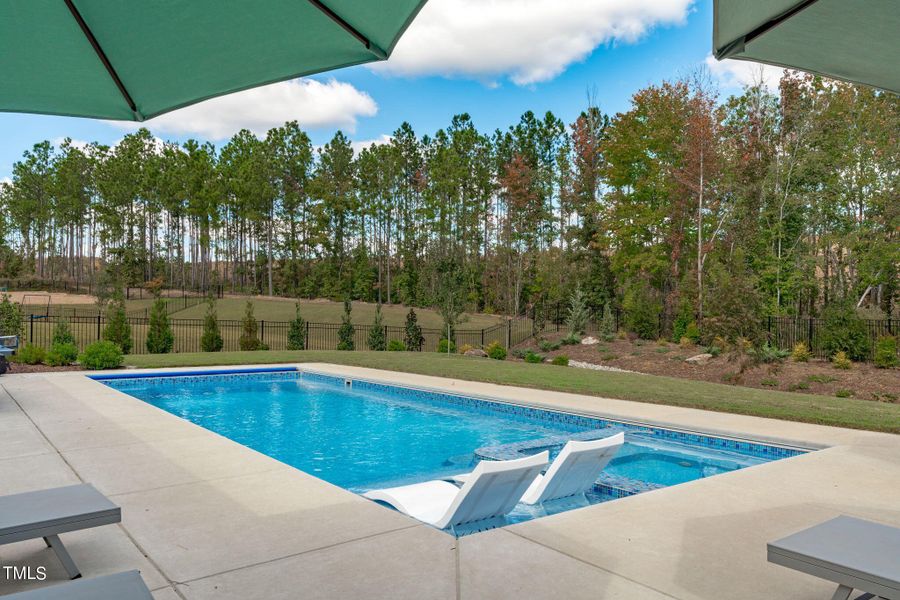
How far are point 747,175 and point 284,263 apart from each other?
1311 inches

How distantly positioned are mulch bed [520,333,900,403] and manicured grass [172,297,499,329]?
37.3ft

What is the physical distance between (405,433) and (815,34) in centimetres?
746

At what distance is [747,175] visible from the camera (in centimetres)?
2527

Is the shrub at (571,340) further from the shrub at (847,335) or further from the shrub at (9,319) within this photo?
the shrub at (9,319)

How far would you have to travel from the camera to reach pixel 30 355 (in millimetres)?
14047

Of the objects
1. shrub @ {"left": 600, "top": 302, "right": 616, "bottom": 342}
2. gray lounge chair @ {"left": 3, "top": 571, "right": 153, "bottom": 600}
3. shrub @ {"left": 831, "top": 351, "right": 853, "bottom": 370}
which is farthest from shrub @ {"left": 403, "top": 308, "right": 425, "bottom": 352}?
gray lounge chair @ {"left": 3, "top": 571, "right": 153, "bottom": 600}

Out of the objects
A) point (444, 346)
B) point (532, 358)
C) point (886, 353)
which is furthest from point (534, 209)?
point (886, 353)

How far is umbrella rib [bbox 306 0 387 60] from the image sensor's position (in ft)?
7.89

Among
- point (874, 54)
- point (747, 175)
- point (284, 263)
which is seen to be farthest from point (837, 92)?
point (284, 263)

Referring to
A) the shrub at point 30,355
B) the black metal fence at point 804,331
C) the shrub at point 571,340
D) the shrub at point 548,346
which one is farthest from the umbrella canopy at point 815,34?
the shrub at point 571,340

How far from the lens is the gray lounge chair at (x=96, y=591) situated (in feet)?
7.03

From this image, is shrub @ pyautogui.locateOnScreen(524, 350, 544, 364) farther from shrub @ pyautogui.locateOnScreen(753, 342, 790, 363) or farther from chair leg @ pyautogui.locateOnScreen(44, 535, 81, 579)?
chair leg @ pyautogui.locateOnScreen(44, 535, 81, 579)

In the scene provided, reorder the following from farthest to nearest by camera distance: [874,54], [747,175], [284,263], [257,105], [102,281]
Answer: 1. [284,263]
2. [257,105]
3. [747,175]
4. [102,281]
5. [874,54]

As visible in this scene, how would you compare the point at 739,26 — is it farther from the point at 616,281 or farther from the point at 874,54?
the point at 616,281
